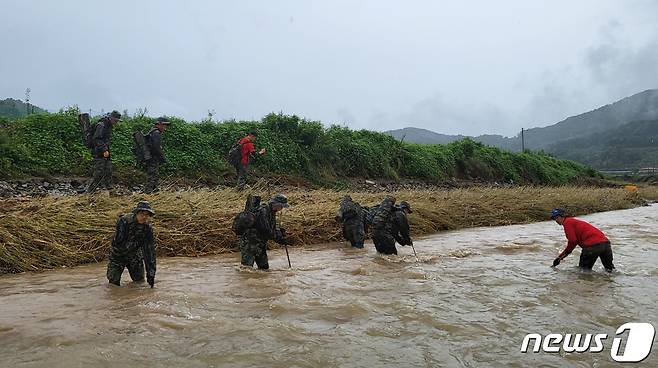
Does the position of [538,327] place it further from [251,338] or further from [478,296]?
[251,338]

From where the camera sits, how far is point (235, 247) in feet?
35.9

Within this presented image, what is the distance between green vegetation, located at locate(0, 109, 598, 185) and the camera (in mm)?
15305

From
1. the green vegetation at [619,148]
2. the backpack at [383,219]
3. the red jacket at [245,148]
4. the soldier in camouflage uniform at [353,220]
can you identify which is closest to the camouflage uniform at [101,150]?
the red jacket at [245,148]

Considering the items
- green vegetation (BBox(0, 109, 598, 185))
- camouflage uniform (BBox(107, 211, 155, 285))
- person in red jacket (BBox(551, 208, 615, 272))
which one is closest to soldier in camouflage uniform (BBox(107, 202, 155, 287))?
camouflage uniform (BBox(107, 211, 155, 285))

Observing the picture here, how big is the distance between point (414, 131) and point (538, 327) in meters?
141

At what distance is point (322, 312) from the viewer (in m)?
5.72

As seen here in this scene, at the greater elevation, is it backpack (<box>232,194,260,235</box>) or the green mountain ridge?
the green mountain ridge

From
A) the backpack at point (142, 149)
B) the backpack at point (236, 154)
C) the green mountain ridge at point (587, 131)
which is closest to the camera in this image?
the backpack at point (142, 149)

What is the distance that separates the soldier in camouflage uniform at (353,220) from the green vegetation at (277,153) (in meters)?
7.94

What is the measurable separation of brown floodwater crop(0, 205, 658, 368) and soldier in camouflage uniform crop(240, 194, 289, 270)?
0.27 m

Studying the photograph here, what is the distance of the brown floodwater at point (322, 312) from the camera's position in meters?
4.35

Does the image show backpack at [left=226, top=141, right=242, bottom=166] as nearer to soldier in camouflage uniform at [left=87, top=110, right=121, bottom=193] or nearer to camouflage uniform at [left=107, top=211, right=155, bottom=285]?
soldier in camouflage uniform at [left=87, top=110, right=121, bottom=193]

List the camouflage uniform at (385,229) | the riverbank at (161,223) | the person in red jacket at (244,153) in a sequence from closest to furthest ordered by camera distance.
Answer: the riverbank at (161,223), the camouflage uniform at (385,229), the person in red jacket at (244,153)

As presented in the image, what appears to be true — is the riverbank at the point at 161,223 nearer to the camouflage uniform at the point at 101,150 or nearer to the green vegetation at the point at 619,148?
the camouflage uniform at the point at 101,150
